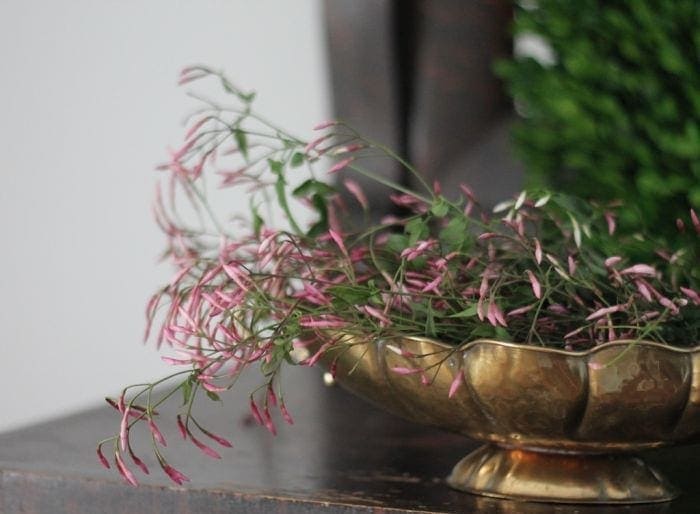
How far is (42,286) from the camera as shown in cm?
205

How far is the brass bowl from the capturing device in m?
0.49

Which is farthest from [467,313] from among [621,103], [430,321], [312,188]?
[621,103]

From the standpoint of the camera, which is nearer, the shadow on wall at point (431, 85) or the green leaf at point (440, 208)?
the green leaf at point (440, 208)

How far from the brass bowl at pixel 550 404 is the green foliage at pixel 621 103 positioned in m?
0.25

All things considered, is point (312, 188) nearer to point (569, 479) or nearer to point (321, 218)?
point (321, 218)

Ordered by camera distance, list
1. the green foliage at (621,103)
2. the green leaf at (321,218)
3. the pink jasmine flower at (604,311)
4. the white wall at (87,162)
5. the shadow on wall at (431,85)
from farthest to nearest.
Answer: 1. the white wall at (87,162)
2. the shadow on wall at (431,85)
3. the green foliage at (621,103)
4. the green leaf at (321,218)
5. the pink jasmine flower at (604,311)

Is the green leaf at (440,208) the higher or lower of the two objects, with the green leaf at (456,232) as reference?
higher

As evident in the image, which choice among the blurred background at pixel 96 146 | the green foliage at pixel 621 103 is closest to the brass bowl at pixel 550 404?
the green foliage at pixel 621 103

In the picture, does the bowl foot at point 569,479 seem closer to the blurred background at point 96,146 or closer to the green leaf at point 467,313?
the green leaf at point 467,313

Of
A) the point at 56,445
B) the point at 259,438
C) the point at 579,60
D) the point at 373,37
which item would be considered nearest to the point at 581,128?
the point at 579,60

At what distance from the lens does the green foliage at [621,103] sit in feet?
2.64

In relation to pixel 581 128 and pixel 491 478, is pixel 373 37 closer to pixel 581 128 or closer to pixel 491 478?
pixel 581 128

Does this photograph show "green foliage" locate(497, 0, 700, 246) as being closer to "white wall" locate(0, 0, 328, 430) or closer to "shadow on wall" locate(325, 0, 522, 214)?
"shadow on wall" locate(325, 0, 522, 214)

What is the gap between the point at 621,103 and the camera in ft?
2.89
